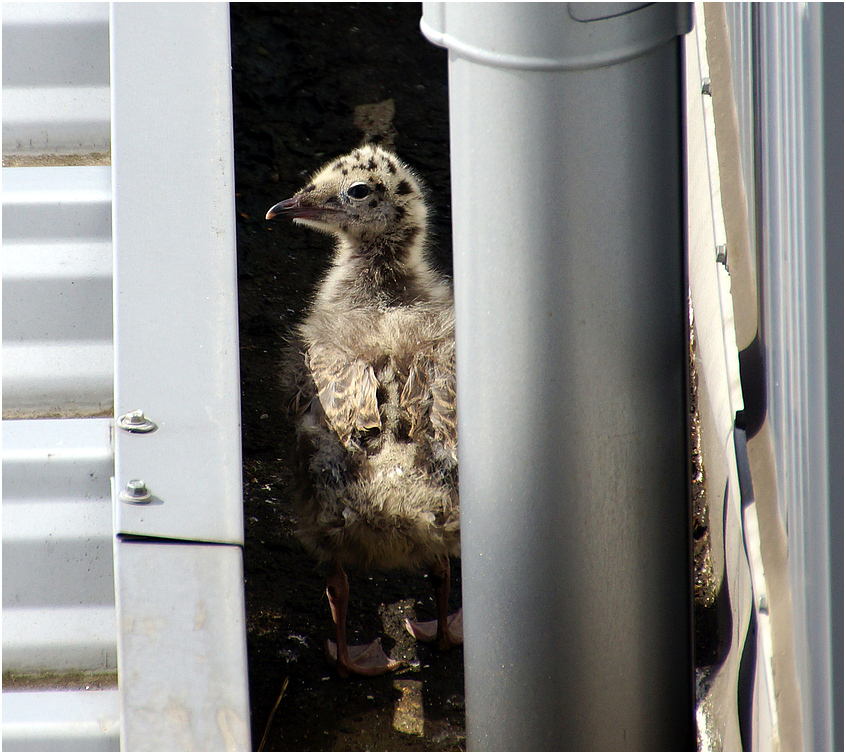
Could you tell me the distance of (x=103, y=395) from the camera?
233 centimetres

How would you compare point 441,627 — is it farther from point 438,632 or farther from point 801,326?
point 801,326

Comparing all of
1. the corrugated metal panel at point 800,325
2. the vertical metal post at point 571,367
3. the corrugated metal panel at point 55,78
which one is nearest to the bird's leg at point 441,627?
the vertical metal post at point 571,367

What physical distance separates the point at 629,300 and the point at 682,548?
0.59m

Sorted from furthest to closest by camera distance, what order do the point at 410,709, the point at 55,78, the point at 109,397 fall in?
the point at 410,709
the point at 55,78
the point at 109,397

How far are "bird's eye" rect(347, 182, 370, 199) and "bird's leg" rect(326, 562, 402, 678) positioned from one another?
4.88 ft

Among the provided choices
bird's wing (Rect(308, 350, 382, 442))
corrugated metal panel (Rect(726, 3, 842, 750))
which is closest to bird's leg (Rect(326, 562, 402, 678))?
bird's wing (Rect(308, 350, 382, 442))

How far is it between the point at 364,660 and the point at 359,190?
1831 millimetres

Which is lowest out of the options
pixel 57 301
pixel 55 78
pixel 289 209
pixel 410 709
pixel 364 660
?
pixel 410 709

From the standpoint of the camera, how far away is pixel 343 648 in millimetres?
3113

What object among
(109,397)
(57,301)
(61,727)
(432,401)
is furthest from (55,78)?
(61,727)

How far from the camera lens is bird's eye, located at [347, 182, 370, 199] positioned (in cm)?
362

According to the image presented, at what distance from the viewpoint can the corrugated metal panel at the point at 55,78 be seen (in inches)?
99.7

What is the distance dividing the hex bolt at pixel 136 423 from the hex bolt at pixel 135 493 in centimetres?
12

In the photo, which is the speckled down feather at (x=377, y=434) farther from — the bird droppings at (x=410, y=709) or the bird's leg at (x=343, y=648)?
the bird droppings at (x=410, y=709)
